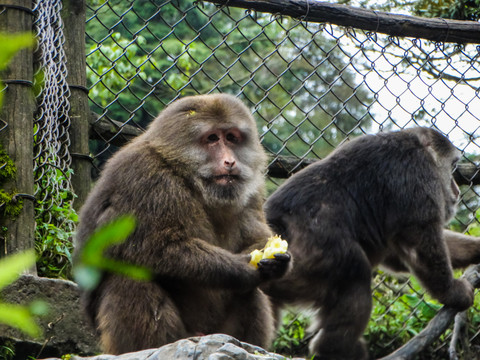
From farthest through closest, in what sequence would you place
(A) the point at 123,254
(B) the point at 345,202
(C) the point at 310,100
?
(C) the point at 310,100 < (B) the point at 345,202 < (A) the point at 123,254

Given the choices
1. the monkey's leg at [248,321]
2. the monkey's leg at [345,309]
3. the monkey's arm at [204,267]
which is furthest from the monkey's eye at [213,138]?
the monkey's leg at [345,309]

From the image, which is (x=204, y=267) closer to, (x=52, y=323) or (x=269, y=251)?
(x=269, y=251)

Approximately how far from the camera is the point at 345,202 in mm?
4977

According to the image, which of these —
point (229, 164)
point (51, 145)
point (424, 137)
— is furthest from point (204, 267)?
point (424, 137)

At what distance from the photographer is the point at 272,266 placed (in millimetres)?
3375

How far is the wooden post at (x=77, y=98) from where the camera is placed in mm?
4531

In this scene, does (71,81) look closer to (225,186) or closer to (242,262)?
(225,186)

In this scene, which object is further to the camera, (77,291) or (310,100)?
(310,100)

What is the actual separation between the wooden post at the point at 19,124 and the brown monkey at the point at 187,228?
0.50m

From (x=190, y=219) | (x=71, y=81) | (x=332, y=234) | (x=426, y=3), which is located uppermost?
(x=426, y=3)

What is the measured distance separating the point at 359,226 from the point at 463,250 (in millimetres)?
1225

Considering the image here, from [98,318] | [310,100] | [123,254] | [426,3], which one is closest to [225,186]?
[123,254]

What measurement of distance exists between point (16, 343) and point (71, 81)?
6.27 ft

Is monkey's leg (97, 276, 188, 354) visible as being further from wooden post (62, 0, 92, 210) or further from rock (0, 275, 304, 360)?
wooden post (62, 0, 92, 210)
